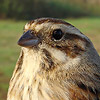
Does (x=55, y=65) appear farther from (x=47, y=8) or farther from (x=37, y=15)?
(x=47, y=8)

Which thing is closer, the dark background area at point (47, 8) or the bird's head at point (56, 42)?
the bird's head at point (56, 42)

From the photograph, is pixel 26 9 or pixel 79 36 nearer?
pixel 79 36

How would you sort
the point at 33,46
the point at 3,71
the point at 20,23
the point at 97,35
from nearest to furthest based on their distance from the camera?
the point at 33,46 → the point at 3,71 → the point at 97,35 → the point at 20,23

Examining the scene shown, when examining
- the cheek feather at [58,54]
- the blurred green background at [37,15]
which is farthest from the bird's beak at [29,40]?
the blurred green background at [37,15]

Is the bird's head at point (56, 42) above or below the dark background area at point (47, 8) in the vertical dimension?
below

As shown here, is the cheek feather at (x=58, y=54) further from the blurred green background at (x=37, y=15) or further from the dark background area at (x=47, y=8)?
the dark background area at (x=47, y=8)

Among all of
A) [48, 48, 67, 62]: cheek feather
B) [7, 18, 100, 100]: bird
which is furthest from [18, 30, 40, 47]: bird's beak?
[48, 48, 67, 62]: cheek feather

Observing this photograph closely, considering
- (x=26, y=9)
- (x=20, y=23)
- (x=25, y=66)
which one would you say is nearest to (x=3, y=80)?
(x=25, y=66)

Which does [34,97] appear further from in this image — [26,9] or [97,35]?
[26,9]

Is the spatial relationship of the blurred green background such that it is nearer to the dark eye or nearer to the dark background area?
the dark background area
